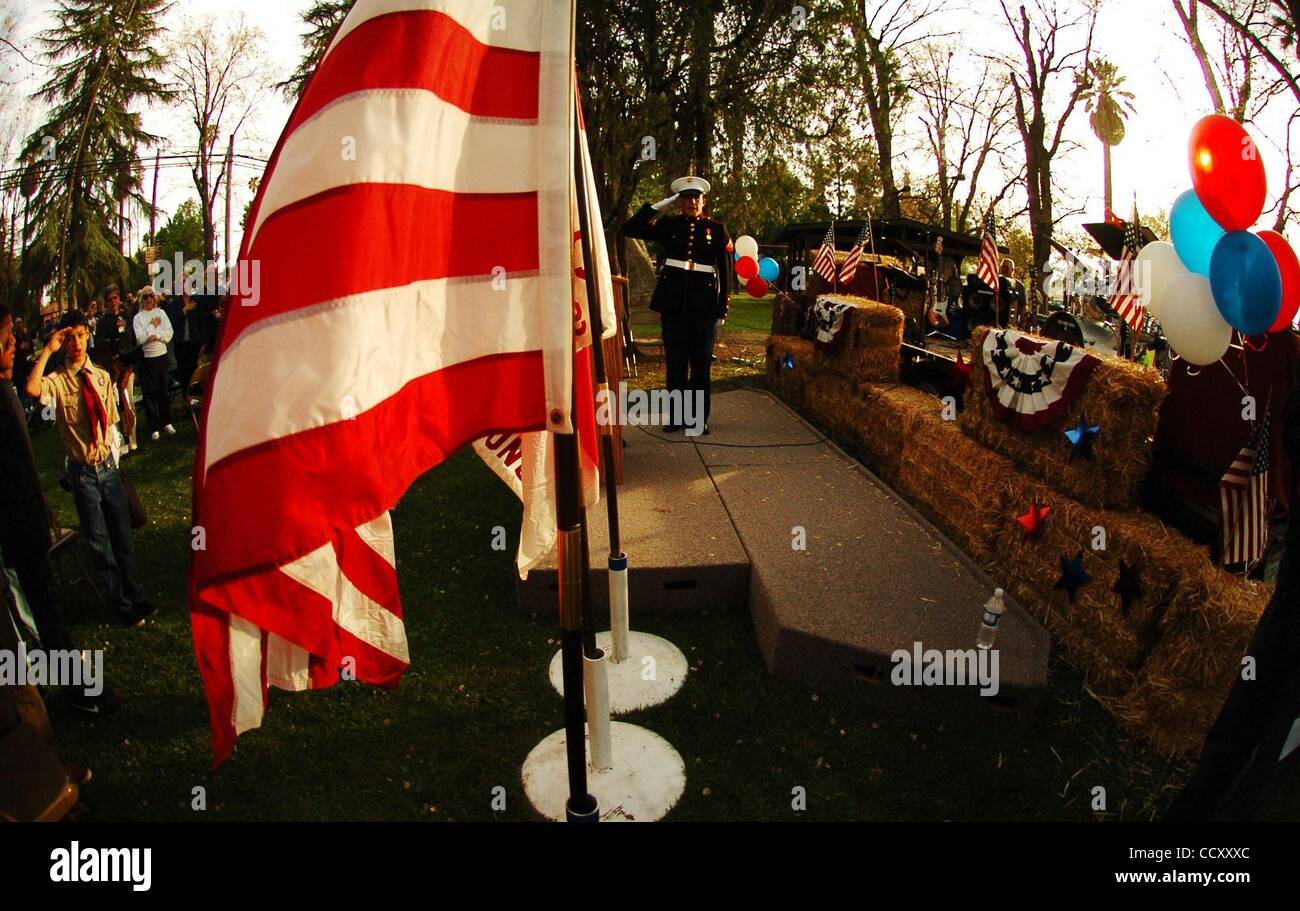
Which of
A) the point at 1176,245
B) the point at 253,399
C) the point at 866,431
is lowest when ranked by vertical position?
the point at 866,431

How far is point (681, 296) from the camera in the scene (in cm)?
854

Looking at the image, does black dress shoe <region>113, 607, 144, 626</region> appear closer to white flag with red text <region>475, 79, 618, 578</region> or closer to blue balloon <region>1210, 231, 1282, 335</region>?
white flag with red text <region>475, 79, 618, 578</region>

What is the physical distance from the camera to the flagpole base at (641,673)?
3982mm

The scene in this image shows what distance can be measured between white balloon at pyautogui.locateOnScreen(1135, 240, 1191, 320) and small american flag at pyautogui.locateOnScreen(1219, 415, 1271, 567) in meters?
0.85

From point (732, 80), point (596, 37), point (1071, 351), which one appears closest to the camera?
point (1071, 351)

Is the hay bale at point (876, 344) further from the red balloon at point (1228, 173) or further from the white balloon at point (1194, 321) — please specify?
the red balloon at point (1228, 173)

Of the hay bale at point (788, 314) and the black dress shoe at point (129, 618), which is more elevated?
the hay bale at point (788, 314)

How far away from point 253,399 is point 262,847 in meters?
2.28

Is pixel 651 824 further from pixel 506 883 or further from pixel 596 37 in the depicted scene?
pixel 596 37

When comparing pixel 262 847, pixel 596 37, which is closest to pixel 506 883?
pixel 262 847

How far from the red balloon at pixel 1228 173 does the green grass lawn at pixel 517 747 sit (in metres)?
2.57

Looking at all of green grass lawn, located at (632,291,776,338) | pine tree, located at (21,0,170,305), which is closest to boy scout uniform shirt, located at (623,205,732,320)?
green grass lawn, located at (632,291,776,338)

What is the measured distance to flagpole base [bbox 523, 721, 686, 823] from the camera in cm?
316

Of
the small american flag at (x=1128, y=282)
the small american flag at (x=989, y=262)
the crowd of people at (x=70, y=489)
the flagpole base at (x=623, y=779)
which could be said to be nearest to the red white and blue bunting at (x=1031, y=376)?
the small american flag at (x=1128, y=282)
